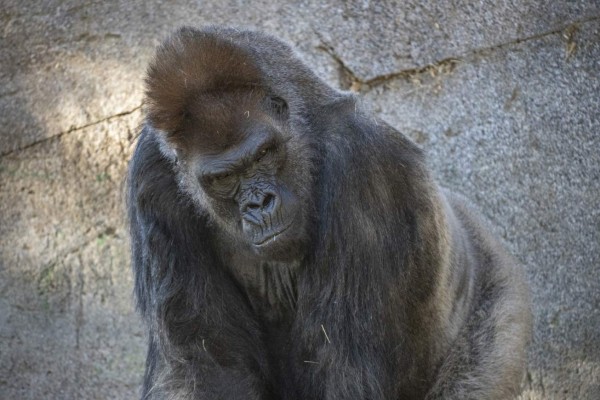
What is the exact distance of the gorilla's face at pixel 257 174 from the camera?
3.91m

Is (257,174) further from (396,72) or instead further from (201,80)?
(396,72)

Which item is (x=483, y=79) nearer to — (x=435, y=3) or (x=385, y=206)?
(x=435, y=3)

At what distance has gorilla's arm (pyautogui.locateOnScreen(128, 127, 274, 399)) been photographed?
4.20 m

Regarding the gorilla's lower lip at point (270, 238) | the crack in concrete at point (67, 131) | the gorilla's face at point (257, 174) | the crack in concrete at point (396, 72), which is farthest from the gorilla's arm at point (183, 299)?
the crack in concrete at point (396, 72)

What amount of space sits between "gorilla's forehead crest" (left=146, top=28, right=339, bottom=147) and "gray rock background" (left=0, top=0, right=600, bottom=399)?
1645 millimetres

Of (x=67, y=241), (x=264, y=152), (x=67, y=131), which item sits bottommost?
(x=67, y=241)

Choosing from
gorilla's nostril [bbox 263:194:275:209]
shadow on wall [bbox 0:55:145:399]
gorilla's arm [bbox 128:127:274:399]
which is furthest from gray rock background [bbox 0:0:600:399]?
gorilla's nostril [bbox 263:194:275:209]

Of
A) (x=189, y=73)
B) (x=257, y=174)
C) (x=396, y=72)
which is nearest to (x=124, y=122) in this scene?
(x=396, y=72)

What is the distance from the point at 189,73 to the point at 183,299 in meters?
0.96

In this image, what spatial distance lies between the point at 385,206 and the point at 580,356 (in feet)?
6.28

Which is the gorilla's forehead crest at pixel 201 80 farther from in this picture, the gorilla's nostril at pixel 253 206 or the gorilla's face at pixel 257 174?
the gorilla's nostril at pixel 253 206

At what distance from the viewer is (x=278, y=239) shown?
12.8 ft

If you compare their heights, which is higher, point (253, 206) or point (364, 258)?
point (253, 206)

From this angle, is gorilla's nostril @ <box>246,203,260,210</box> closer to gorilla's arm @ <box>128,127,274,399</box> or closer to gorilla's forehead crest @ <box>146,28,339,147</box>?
gorilla's forehead crest @ <box>146,28,339,147</box>
